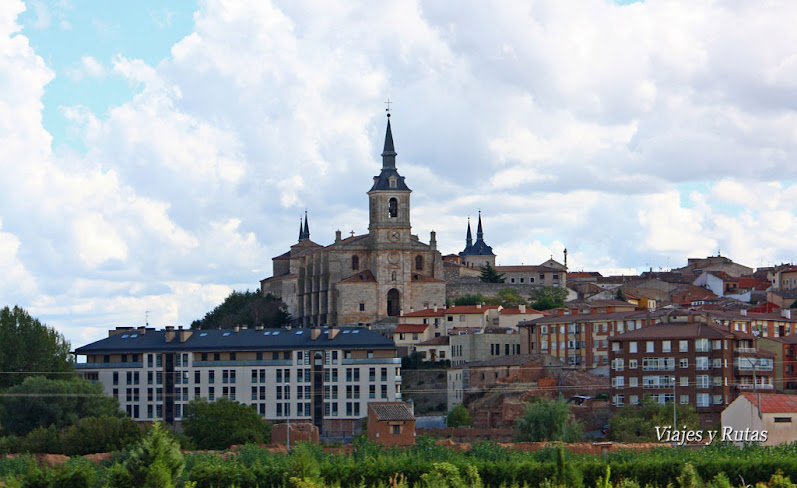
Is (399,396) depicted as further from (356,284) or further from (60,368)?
(356,284)

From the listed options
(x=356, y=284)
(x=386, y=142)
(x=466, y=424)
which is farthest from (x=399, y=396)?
(x=386, y=142)

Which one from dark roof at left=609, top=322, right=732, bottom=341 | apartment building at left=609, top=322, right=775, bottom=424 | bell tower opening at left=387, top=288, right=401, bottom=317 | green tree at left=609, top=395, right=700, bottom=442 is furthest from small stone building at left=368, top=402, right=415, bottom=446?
bell tower opening at left=387, top=288, right=401, bottom=317

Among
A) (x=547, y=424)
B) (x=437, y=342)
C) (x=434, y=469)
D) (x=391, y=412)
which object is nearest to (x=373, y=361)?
(x=437, y=342)

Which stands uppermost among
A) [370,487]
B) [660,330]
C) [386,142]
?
[386,142]

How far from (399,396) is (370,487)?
4402 cm

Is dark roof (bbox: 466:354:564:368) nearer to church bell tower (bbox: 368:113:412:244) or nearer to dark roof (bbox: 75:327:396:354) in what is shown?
dark roof (bbox: 75:327:396:354)

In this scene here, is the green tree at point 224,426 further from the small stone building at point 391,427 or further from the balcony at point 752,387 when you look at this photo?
the balcony at point 752,387

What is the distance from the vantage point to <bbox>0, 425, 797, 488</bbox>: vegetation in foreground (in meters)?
55.7

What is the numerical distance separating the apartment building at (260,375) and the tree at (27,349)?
3.24 meters

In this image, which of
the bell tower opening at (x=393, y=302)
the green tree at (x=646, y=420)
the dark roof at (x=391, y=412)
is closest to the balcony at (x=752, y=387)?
the green tree at (x=646, y=420)

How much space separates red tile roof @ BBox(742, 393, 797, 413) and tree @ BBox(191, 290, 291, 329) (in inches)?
2881

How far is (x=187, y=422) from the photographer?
96938mm

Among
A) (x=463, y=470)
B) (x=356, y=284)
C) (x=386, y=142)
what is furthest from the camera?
(x=386, y=142)

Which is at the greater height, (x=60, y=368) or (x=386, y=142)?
(x=386, y=142)
